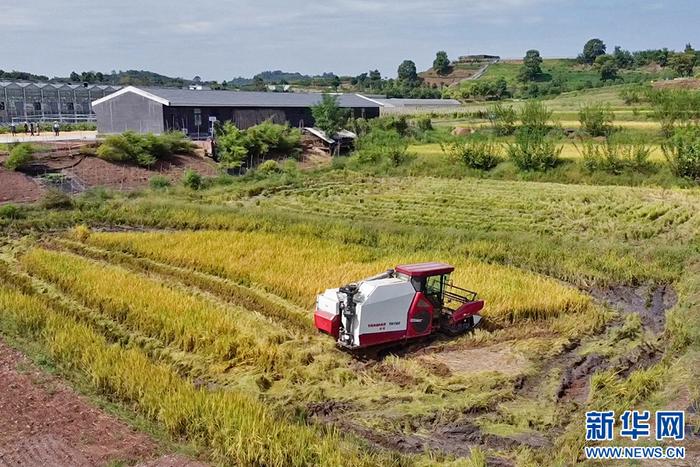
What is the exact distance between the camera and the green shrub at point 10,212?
62.2 feet

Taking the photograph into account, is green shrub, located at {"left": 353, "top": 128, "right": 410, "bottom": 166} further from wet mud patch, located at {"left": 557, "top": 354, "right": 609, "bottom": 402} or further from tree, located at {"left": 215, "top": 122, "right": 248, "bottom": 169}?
wet mud patch, located at {"left": 557, "top": 354, "right": 609, "bottom": 402}

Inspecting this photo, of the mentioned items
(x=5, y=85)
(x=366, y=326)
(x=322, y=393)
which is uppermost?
(x=5, y=85)

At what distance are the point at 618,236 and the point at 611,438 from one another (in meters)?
12.0

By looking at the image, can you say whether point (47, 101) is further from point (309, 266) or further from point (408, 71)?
point (408, 71)

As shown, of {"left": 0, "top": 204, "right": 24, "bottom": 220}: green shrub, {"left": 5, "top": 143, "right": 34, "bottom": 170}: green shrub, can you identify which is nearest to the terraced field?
{"left": 0, "top": 204, "right": 24, "bottom": 220}: green shrub

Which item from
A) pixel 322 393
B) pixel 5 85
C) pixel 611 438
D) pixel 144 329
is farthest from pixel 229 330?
pixel 5 85

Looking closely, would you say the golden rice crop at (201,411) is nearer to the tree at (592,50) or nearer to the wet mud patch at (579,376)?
the wet mud patch at (579,376)

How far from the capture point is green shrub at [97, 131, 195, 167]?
26.4m

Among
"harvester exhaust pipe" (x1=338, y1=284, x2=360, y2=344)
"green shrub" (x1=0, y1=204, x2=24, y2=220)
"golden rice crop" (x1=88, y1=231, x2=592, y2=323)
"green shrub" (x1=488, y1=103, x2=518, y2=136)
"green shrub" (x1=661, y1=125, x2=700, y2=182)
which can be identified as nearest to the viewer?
"harvester exhaust pipe" (x1=338, y1=284, x2=360, y2=344)

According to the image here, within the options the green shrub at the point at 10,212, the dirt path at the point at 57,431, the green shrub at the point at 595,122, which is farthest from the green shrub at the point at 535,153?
the dirt path at the point at 57,431

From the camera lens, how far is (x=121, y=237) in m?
16.4

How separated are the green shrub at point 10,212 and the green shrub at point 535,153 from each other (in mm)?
19533

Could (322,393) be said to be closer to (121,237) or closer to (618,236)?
(121,237)

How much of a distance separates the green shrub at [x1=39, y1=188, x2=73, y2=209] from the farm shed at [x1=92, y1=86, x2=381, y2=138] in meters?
11.4
